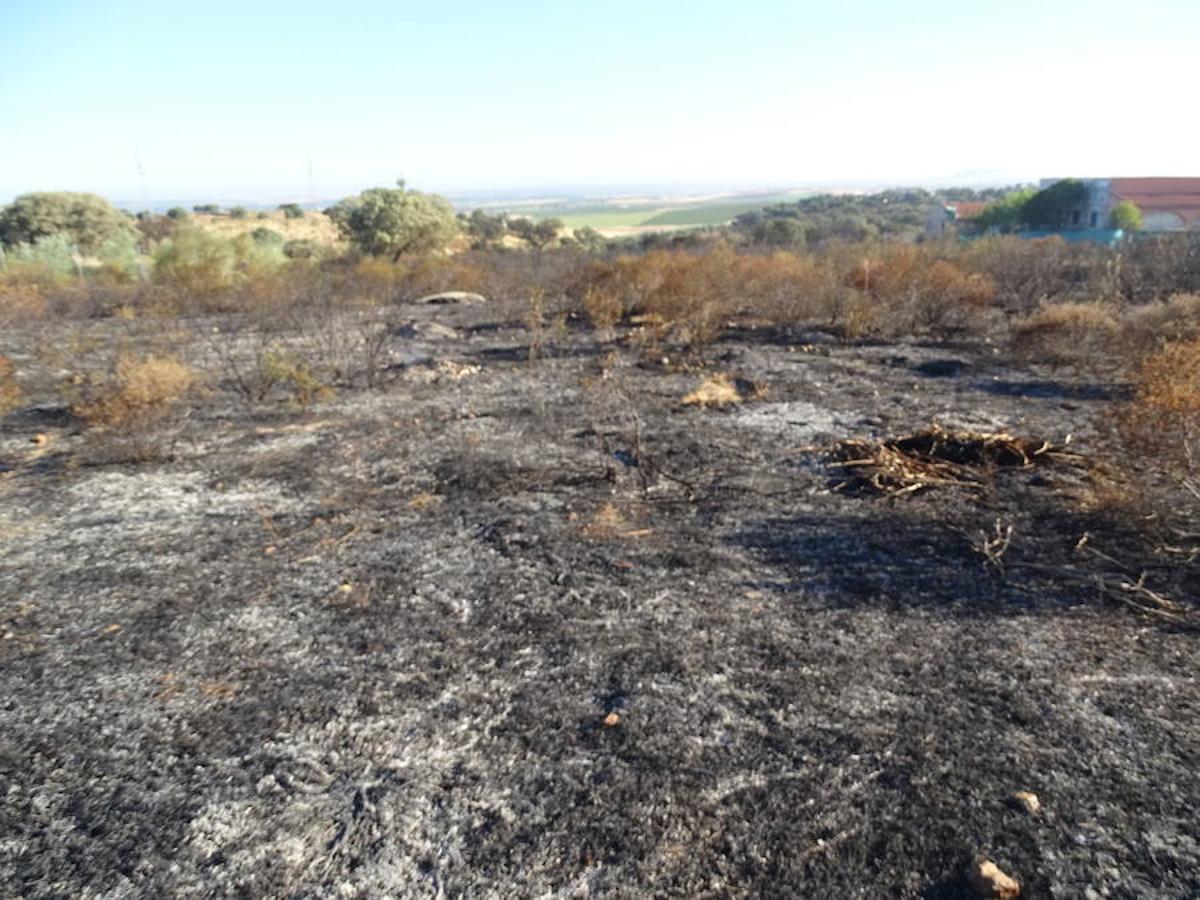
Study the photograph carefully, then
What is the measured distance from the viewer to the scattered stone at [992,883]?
7.49 feet

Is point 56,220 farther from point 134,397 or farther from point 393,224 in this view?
point 134,397

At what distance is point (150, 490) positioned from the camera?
20.5ft

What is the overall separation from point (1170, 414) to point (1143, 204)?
45039 millimetres

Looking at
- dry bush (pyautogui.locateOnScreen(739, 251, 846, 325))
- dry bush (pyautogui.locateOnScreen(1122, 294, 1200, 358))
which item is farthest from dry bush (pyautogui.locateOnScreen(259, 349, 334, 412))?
dry bush (pyautogui.locateOnScreen(1122, 294, 1200, 358))

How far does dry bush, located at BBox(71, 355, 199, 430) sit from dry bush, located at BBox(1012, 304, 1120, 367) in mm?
12344

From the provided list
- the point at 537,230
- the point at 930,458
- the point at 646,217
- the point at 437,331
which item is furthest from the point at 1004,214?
the point at 646,217

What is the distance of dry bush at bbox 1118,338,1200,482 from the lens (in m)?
4.49

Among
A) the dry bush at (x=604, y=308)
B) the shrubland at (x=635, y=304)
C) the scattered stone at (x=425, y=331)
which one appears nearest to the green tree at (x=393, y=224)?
the shrubland at (x=635, y=304)

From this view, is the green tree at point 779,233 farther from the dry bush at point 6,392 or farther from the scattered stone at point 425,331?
the dry bush at point 6,392

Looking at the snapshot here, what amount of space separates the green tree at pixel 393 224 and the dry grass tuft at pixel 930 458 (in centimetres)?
2350

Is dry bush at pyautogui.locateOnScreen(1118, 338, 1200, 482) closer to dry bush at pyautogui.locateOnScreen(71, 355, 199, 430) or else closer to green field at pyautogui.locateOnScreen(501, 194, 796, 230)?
dry bush at pyautogui.locateOnScreen(71, 355, 199, 430)

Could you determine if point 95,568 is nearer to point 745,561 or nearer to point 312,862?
point 312,862

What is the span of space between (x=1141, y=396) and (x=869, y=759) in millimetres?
3692

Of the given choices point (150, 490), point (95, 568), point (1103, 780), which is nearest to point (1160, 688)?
point (1103, 780)
